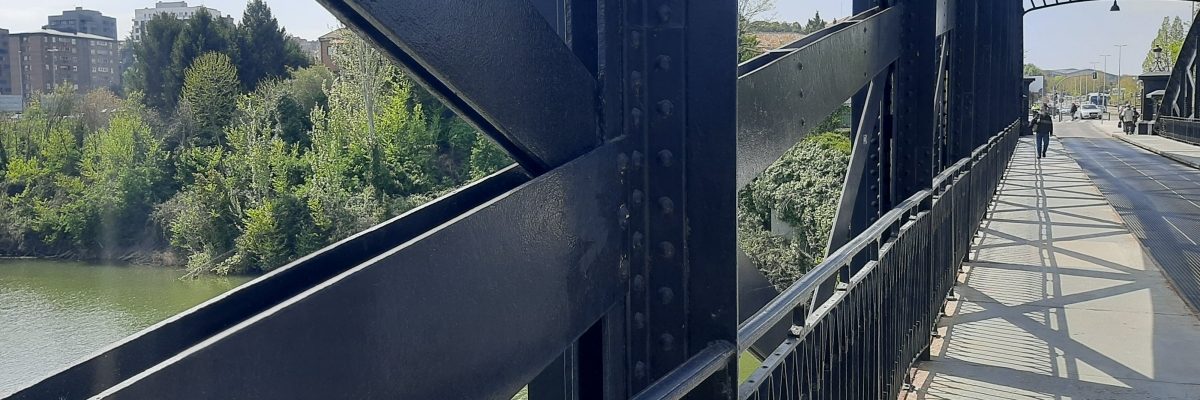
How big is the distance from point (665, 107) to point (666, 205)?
21 centimetres

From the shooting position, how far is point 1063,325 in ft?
24.8

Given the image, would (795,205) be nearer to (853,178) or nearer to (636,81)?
(853,178)

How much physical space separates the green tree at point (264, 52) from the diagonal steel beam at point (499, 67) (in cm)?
39

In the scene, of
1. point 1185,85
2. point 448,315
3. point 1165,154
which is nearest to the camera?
point 448,315

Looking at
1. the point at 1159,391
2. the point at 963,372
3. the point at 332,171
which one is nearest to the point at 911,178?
the point at 963,372

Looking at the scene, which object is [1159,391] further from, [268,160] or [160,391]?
[160,391]

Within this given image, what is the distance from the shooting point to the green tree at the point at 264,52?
1.92 meters

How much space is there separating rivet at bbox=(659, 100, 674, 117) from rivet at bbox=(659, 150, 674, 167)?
0.08m

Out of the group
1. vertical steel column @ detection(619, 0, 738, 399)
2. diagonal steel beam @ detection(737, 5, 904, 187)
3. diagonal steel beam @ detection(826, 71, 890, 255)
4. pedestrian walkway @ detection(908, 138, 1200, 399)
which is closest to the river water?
vertical steel column @ detection(619, 0, 738, 399)

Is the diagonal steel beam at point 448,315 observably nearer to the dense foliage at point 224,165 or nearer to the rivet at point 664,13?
the rivet at point 664,13

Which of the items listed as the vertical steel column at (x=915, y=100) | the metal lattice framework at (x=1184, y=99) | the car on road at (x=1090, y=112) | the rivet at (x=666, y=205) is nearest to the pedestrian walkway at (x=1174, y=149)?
the metal lattice framework at (x=1184, y=99)

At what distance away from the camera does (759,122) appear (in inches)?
115

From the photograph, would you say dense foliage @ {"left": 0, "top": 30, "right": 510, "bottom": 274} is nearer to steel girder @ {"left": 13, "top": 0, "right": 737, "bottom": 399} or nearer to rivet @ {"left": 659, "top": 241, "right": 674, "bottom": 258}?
steel girder @ {"left": 13, "top": 0, "right": 737, "bottom": 399}

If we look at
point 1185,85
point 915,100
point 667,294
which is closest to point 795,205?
point 1185,85
